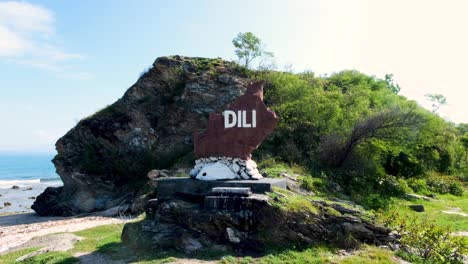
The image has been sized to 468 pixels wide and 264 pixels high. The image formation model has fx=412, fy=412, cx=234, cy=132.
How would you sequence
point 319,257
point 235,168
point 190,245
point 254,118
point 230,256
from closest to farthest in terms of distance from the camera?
point 319,257 → point 230,256 → point 190,245 → point 235,168 → point 254,118

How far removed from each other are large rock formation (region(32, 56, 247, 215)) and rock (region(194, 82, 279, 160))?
12652 mm

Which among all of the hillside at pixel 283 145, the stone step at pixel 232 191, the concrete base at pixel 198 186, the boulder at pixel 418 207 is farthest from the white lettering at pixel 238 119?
the boulder at pixel 418 207

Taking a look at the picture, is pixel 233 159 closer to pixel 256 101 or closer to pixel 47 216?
pixel 256 101

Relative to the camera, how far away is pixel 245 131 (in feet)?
37.8

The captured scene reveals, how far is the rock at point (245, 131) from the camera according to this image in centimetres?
1151

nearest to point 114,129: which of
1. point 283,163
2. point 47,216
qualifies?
point 47,216

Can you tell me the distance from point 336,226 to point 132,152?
1866 cm

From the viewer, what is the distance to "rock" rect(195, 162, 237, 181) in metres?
11.4

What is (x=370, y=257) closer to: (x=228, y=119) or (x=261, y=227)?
(x=261, y=227)

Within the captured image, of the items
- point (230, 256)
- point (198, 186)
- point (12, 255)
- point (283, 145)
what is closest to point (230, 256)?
point (230, 256)

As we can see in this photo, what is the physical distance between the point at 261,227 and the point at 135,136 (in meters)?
18.2

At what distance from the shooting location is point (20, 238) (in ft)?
48.9

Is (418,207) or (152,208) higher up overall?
(152,208)

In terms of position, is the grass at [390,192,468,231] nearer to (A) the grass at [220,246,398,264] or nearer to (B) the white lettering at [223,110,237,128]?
(A) the grass at [220,246,398,264]
